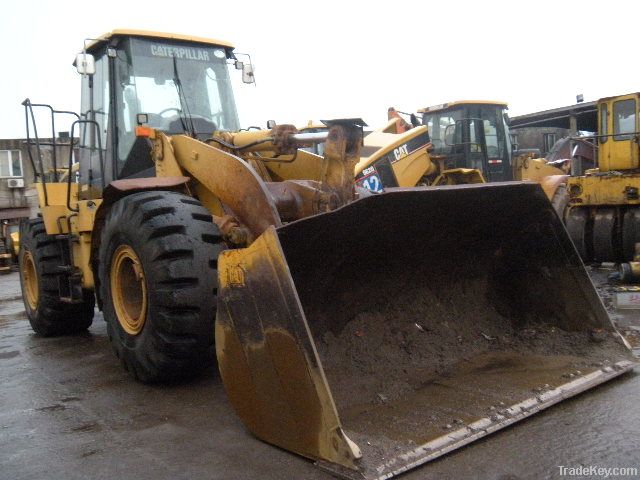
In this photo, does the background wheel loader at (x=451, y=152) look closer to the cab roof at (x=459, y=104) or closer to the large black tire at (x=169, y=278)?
the cab roof at (x=459, y=104)

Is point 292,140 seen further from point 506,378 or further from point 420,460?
point 420,460

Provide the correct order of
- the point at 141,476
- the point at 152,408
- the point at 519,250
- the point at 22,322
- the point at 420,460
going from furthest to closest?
1. the point at 22,322
2. the point at 519,250
3. the point at 152,408
4. the point at 141,476
5. the point at 420,460

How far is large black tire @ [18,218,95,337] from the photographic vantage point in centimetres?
678

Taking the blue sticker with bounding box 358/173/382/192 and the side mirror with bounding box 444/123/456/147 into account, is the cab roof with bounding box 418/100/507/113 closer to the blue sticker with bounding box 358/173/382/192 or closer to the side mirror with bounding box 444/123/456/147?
the side mirror with bounding box 444/123/456/147

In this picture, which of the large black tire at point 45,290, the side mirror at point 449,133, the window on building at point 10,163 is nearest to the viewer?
the large black tire at point 45,290

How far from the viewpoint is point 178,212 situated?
432 centimetres

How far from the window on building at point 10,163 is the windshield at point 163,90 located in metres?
25.7

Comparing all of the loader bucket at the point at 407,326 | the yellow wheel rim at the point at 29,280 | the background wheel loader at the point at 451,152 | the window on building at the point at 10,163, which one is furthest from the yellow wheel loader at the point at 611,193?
the window on building at the point at 10,163

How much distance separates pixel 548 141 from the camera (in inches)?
845

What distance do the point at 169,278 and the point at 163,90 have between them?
2.28m

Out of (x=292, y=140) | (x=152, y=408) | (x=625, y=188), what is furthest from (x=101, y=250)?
(x=625, y=188)

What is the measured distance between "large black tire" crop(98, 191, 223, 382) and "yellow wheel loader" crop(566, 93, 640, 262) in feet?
23.4

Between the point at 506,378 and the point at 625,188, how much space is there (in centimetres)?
641

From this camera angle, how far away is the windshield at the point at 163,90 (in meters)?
5.66
